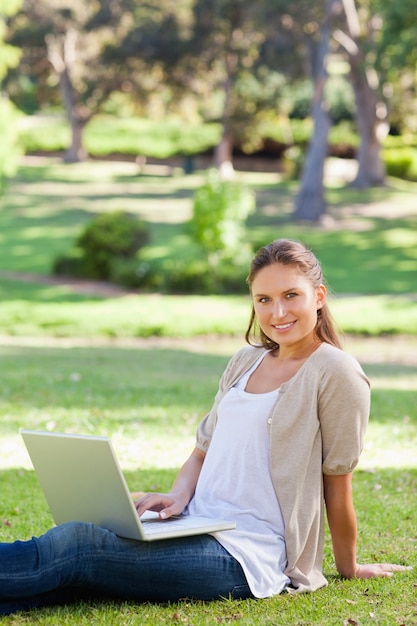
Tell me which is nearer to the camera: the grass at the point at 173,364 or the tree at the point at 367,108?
the grass at the point at 173,364

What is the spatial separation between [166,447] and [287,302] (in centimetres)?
345

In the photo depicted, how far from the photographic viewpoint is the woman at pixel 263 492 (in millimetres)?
3561

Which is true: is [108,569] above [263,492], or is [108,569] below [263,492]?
below

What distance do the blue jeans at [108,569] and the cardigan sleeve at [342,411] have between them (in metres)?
0.54

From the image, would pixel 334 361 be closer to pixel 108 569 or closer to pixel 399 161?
pixel 108 569

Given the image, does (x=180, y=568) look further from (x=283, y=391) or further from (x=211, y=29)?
(x=211, y=29)

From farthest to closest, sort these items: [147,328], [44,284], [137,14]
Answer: [137,14] < [44,284] < [147,328]

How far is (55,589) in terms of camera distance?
12.1 ft

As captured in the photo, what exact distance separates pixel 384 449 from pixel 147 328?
10.5 metres

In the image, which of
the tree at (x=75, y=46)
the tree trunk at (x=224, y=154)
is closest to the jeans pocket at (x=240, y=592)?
the tree trunk at (x=224, y=154)

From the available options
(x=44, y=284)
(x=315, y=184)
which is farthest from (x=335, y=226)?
(x=44, y=284)

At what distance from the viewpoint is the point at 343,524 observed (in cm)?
389

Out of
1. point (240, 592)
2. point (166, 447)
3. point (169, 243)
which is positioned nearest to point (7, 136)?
point (169, 243)

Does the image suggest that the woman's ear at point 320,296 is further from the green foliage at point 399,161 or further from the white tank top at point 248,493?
the green foliage at point 399,161
